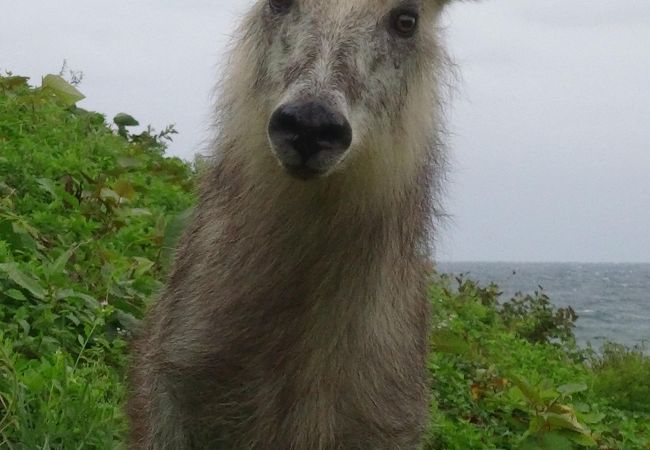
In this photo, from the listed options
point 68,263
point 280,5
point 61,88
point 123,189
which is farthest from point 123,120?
point 280,5

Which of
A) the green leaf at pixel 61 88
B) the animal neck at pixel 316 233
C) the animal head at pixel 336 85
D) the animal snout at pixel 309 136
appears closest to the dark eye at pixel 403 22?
the animal head at pixel 336 85

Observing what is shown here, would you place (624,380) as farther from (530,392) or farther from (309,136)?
(309,136)

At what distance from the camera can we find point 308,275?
11.1 feet

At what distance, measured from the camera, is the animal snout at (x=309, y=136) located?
274 centimetres

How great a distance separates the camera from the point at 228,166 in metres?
3.62

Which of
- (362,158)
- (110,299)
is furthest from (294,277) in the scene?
(110,299)

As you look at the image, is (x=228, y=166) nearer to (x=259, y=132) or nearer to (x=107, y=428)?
(x=259, y=132)

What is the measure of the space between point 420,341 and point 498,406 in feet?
7.39

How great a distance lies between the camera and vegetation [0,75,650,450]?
3.78m

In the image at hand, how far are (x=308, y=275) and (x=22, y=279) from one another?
1.51m

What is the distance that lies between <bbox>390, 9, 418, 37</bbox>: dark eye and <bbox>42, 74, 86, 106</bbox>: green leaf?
16.6 feet

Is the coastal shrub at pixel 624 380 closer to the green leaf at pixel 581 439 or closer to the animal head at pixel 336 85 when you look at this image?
the green leaf at pixel 581 439

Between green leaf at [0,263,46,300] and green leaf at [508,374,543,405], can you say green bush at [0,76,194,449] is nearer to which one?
green leaf at [0,263,46,300]

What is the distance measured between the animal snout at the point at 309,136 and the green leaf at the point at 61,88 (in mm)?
5464
